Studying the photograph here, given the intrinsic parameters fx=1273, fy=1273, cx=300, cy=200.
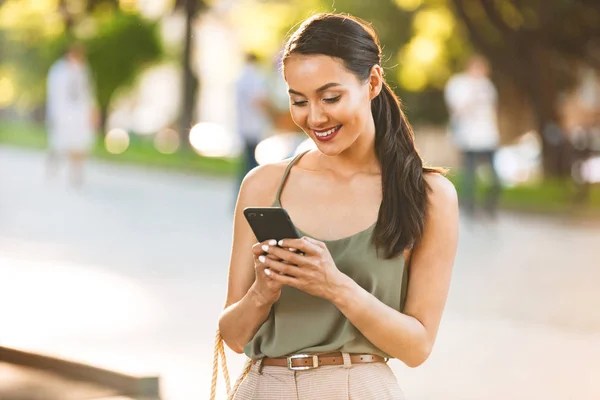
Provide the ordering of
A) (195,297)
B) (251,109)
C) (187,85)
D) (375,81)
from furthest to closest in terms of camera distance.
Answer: (187,85)
(251,109)
(195,297)
(375,81)

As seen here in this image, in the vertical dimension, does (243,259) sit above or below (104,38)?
below

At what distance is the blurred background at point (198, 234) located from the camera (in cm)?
732

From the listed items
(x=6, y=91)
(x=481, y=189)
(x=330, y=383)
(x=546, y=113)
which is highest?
(x=6, y=91)

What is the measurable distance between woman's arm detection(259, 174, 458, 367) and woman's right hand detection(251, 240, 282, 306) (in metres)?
0.03

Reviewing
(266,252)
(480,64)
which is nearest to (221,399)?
(266,252)

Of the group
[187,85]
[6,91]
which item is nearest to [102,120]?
[187,85]

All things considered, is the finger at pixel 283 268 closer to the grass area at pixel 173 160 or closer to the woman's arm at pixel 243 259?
the woman's arm at pixel 243 259

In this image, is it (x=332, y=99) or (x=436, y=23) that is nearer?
(x=332, y=99)

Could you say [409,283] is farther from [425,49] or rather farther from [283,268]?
[425,49]

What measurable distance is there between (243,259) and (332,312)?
1.03 feet

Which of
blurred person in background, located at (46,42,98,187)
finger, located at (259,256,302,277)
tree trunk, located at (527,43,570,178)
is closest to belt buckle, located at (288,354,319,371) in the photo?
finger, located at (259,256,302,277)

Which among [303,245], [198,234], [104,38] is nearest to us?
[303,245]

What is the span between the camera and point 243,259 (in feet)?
10.7

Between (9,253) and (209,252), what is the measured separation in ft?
6.55
